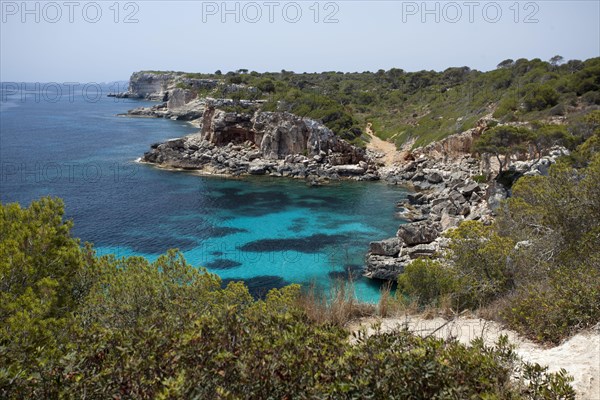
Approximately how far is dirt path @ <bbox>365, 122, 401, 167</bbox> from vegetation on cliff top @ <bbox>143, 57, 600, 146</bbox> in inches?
52.0

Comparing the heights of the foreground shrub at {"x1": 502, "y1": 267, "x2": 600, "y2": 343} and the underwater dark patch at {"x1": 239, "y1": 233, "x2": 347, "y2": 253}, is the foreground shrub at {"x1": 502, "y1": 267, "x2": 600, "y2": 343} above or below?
above

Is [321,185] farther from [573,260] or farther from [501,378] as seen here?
[501,378]

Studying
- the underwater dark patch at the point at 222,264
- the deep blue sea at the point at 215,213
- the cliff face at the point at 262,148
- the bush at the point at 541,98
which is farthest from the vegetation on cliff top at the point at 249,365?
the cliff face at the point at 262,148

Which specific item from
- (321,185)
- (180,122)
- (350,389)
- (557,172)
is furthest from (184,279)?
(180,122)

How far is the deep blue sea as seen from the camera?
27.2 m

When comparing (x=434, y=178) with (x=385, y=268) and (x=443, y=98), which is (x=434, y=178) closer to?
(x=385, y=268)

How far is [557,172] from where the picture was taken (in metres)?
12.1

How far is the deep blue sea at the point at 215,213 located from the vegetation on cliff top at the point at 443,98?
1430 centimetres

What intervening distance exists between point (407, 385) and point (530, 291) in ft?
20.9

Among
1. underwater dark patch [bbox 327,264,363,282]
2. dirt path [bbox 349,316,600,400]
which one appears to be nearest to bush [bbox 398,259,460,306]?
dirt path [bbox 349,316,600,400]

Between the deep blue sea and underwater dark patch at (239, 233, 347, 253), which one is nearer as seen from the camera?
the deep blue sea

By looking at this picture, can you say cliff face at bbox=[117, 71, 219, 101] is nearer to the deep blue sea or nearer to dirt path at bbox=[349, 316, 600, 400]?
the deep blue sea

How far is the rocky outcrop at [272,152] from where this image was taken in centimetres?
5034

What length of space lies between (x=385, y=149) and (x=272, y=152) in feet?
51.3
